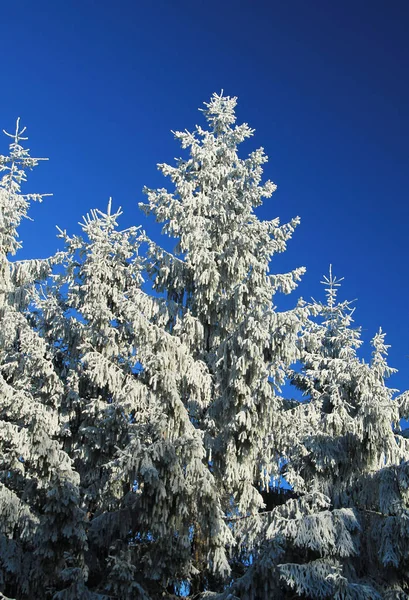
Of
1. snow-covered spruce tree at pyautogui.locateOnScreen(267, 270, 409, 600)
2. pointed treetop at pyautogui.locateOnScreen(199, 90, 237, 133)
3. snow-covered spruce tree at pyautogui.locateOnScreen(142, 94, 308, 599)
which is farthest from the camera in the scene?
pointed treetop at pyautogui.locateOnScreen(199, 90, 237, 133)

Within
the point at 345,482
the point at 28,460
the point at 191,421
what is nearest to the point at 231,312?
the point at 191,421

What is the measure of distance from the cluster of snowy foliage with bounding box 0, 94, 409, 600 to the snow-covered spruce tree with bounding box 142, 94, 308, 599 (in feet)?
0.14

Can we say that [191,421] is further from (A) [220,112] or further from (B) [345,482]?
(A) [220,112]

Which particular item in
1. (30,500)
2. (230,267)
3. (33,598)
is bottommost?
(33,598)

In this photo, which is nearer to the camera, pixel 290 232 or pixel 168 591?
pixel 168 591

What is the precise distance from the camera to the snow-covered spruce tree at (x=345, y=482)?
8.95 m

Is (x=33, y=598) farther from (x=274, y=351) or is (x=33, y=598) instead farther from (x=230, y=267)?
(x=230, y=267)

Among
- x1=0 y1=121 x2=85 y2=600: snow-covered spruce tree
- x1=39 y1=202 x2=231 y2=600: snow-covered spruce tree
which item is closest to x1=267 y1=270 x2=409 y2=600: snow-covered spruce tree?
x1=39 y1=202 x2=231 y2=600: snow-covered spruce tree

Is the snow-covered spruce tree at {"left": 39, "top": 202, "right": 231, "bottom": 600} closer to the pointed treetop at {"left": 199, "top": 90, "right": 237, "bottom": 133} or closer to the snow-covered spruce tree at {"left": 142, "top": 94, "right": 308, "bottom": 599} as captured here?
the snow-covered spruce tree at {"left": 142, "top": 94, "right": 308, "bottom": 599}

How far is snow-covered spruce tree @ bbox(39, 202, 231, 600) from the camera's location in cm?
897

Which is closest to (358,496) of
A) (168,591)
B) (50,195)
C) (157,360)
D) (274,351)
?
(274,351)

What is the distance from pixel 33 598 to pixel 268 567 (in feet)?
12.9

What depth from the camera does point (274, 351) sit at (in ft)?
37.9

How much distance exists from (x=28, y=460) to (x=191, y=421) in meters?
3.43
